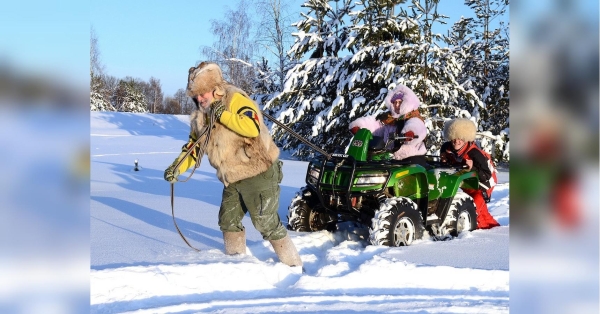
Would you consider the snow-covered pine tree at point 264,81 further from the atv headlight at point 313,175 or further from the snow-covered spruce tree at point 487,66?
the atv headlight at point 313,175

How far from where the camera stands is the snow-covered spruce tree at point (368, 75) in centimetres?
1734

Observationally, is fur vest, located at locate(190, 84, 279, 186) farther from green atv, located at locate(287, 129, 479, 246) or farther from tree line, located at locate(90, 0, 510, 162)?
tree line, located at locate(90, 0, 510, 162)

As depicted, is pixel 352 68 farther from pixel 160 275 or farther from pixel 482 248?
pixel 160 275

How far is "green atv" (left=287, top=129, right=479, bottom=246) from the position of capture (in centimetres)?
558

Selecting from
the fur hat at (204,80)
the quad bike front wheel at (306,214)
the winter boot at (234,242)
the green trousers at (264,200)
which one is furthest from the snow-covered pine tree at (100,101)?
the green trousers at (264,200)

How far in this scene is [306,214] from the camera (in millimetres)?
6223

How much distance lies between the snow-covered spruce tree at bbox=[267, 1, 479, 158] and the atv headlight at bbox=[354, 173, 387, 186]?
11.1 meters

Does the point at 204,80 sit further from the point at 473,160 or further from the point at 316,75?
the point at 316,75

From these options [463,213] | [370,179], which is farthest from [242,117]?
[463,213]

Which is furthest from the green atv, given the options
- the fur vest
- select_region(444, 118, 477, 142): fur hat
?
the fur vest

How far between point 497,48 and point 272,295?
2279 centimetres

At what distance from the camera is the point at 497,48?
24188 millimetres
